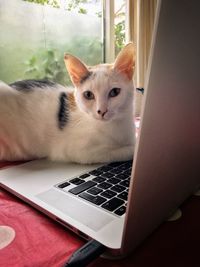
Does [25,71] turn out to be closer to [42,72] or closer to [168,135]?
[42,72]

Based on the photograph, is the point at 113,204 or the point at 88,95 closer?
the point at 113,204

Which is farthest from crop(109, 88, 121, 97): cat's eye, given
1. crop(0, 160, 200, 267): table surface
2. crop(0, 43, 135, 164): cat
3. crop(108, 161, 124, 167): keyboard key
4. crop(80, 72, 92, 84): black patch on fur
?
crop(0, 160, 200, 267): table surface

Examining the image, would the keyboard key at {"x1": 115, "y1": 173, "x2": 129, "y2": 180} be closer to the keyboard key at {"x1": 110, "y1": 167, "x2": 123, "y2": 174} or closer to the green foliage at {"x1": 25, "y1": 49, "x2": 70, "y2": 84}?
the keyboard key at {"x1": 110, "y1": 167, "x2": 123, "y2": 174}

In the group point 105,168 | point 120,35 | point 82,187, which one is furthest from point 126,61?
point 120,35

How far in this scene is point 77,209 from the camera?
49 cm

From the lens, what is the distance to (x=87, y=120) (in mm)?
910

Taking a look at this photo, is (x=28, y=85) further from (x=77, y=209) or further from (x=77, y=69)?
(x=77, y=209)

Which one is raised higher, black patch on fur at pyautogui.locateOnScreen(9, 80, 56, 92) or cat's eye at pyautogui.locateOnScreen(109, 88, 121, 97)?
black patch on fur at pyautogui.locateOnScreen(9, 80, 56, 92)

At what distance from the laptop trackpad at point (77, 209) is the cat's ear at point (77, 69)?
1.50 feet

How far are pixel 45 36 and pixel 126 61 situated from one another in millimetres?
901

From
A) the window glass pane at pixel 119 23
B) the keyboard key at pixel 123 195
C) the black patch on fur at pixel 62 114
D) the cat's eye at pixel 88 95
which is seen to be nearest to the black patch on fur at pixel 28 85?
the black patch on fur at pixel 62 114

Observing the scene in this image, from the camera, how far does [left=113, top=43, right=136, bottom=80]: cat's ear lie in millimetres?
817

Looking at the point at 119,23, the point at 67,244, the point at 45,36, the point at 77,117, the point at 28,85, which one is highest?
the point at 119,23

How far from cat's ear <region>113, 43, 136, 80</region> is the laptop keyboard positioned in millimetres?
354
